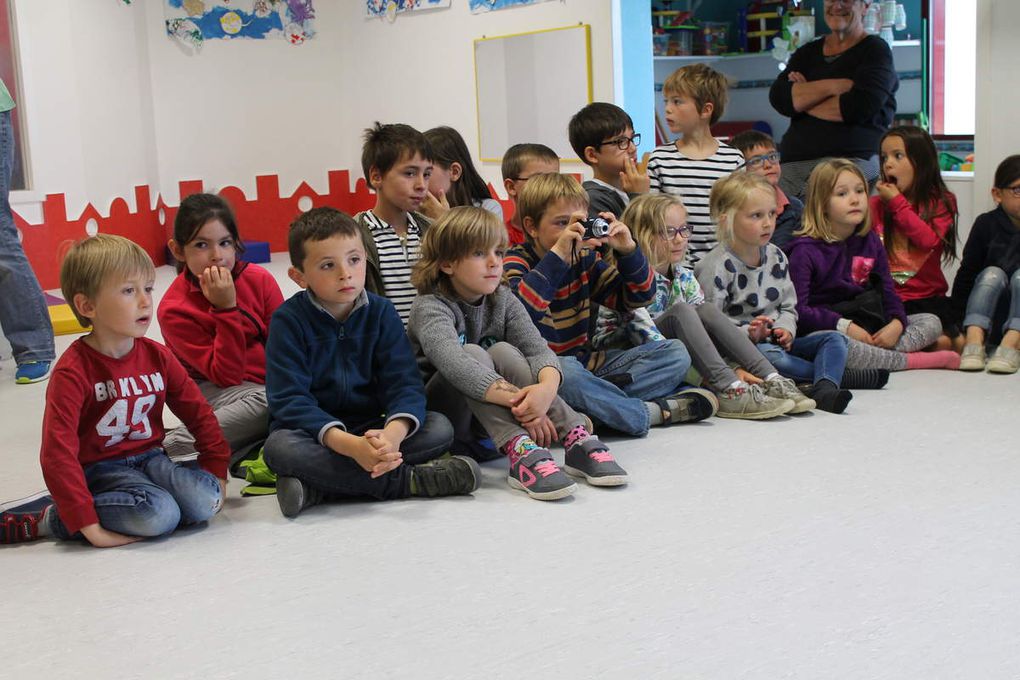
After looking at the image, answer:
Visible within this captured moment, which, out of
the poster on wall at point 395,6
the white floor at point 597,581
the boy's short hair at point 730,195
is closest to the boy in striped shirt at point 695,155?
the boy's short hair at point 730,195

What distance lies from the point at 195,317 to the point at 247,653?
1280 mm

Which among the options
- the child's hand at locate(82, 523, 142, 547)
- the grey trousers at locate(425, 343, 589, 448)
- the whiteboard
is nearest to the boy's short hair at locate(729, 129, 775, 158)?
the grey trousers at locate(425, 343, 589, 448)

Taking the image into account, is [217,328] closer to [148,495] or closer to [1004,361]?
[148,495]

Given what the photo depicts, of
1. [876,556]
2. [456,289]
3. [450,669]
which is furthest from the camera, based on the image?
[456,289]

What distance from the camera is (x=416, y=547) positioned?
2.30 m

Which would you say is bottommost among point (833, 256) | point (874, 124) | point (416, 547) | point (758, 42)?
point (416, 547)

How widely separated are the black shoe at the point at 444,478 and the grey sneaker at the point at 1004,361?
6.20ft

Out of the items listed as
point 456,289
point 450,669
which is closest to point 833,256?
point 456,289

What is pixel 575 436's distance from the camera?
2775mm

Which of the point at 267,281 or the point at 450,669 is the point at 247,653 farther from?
the point at 267,281

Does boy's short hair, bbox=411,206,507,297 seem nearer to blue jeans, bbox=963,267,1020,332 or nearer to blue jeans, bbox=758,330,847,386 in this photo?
blue jeans, bbox=758,330,847,386

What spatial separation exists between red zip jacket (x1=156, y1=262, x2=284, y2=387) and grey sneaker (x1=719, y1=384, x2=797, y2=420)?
126 cm

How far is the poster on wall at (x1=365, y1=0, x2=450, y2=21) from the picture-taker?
6.95 m

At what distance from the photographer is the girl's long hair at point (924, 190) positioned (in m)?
3.99
